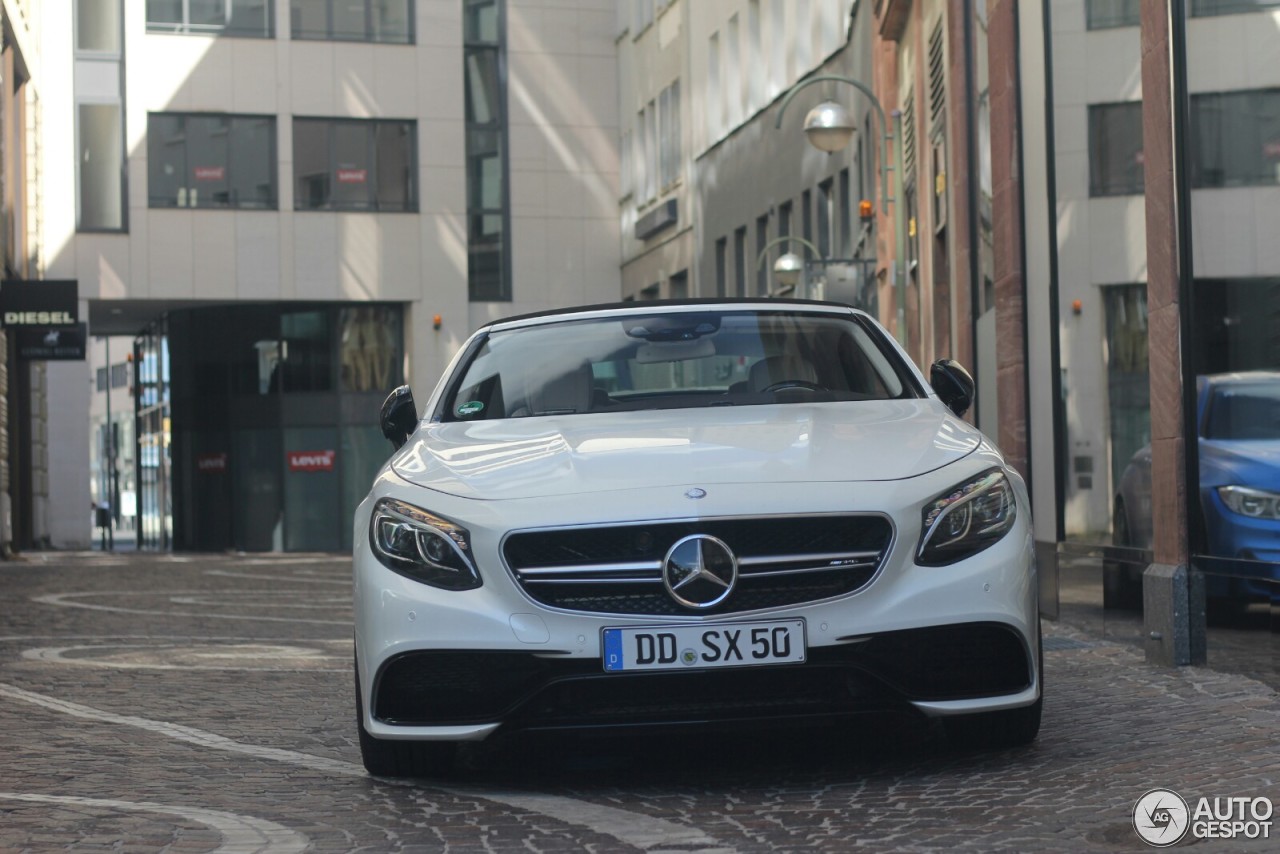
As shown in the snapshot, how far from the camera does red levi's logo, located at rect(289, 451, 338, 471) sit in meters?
43.9

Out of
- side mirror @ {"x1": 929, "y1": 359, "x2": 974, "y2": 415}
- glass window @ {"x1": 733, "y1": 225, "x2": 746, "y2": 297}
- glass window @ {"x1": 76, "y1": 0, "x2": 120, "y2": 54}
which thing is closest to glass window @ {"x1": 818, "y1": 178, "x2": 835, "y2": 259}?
glass window @ {"x1": 733, "y1": 225, "x2": 746, "y2": 297}

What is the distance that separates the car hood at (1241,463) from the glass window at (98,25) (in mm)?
36762

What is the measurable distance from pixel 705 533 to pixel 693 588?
0.49 ft

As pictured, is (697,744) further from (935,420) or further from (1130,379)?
(1130,379)

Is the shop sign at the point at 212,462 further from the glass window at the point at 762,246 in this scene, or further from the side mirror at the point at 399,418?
the side mirror at the point at 399,418

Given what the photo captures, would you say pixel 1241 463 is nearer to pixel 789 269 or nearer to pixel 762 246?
pixel 789 269

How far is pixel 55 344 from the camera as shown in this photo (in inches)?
1289

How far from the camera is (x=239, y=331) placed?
44.1 m

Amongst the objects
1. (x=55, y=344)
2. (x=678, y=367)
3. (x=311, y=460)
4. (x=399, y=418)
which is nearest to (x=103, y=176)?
(x=311, y=460)

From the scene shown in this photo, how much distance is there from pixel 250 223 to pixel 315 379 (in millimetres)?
3644

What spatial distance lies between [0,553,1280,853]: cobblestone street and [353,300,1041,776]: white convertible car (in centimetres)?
24

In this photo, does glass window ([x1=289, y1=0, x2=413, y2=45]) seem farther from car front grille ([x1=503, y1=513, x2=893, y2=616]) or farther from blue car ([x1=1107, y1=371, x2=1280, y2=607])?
car front grille ([x1=503, y1=513, x2=893, y2=616])

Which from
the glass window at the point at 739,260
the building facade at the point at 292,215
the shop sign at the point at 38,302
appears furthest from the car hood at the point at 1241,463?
the building facade at the point at 292,215

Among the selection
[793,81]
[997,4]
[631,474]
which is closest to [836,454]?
[631,474]
